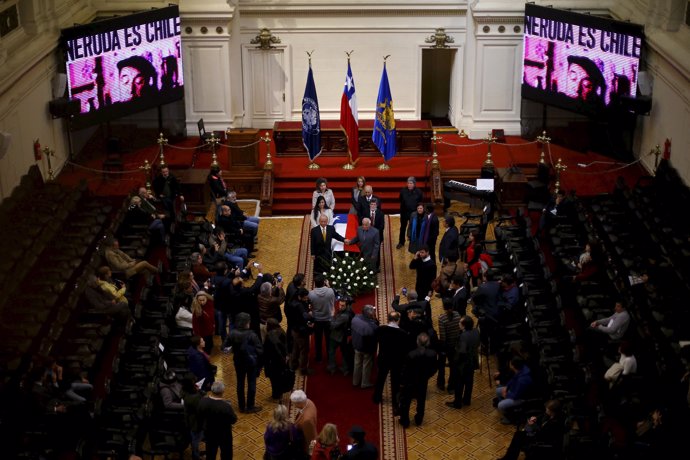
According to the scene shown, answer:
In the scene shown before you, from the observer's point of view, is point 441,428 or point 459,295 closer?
point 441,428

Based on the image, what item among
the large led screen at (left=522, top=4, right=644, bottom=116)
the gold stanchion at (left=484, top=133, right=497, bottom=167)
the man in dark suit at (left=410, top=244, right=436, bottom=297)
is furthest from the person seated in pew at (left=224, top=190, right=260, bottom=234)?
the large led screen at (left=522, top=4, right=644, bottom=116)

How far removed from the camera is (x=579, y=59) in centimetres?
2303

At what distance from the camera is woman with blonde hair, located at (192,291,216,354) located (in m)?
15.9

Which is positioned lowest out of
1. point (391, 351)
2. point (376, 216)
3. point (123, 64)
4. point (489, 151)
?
point (391, 351)

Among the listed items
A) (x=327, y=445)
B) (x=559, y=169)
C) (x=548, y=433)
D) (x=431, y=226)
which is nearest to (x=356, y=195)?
(x=431, y=226)

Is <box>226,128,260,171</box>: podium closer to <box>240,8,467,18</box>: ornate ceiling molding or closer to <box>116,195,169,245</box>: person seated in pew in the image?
<box>240,8,467,18</box>: ornate ceiling molding

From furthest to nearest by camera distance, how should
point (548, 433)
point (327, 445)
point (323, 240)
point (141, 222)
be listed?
1. point (141, 222)
2. point (323, 240)
3. point (548, 433)
4. point (327, 445)

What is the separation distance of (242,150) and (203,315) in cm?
745

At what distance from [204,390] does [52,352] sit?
1980 millimetres

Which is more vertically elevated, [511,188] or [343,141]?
[343,141]

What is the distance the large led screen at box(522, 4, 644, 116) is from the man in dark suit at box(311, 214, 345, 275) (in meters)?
7.00

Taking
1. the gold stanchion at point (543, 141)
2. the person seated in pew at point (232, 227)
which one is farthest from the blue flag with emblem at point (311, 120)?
the gold stanchion at point (543, 141)

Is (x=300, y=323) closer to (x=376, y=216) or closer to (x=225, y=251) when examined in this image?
(x=225, y=251)

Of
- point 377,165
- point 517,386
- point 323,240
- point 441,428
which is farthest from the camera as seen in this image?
point 377,165
